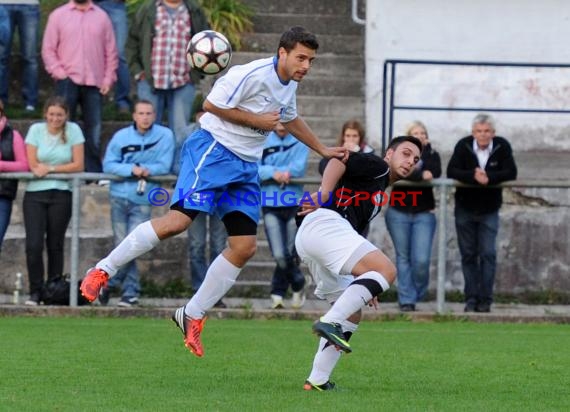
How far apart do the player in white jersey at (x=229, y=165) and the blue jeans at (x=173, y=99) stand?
270 inches

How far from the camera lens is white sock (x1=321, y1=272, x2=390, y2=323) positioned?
9023 millimetres

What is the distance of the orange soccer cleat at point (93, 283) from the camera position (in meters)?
9.73

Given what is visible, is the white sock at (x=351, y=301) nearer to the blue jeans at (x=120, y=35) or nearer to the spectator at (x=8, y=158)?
the spectator at (x=8, y=158)

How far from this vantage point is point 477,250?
50.9ft

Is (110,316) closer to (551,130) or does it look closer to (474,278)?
(474,278)

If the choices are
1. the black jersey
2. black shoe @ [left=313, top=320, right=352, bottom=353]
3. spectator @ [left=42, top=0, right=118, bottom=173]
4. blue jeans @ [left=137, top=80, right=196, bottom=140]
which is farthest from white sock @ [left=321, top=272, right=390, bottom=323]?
spectator @ [left=42, top=0, right=118, bottom=173]

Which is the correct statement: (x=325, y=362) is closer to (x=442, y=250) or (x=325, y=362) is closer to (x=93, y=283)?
(x=93, y=283)

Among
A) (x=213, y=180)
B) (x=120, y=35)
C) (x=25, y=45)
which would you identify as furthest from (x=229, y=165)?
(x=120, y=35)

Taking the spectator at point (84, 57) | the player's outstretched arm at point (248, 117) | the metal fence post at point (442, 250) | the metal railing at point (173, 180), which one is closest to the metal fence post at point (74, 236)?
the metal railing at point (173, 180)

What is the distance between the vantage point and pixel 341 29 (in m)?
20.5

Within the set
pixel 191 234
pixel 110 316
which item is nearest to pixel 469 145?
pixel 191 234

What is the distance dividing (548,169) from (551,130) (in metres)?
1.01

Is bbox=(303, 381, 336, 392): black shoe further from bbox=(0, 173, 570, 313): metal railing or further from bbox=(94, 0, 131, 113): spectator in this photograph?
bbox=(94, 0, 131, 113): spectator

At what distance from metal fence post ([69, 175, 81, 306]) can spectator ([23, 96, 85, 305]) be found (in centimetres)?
14
